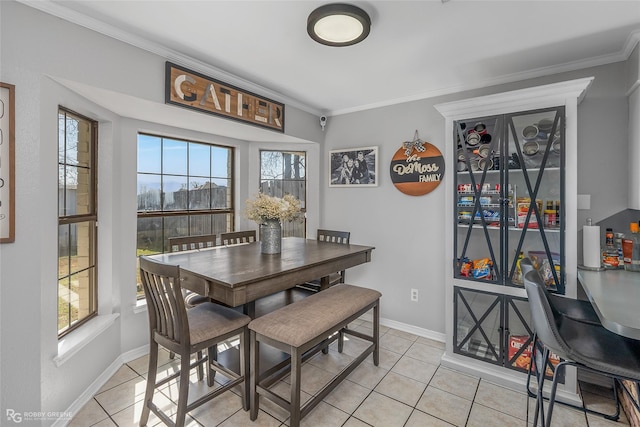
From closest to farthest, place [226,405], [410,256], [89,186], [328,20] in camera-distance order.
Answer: [328,20]
[226,405]
[89,186]
[410,256]

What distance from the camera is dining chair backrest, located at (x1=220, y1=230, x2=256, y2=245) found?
311 cm

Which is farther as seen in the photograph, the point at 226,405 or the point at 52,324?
the point at 226,405

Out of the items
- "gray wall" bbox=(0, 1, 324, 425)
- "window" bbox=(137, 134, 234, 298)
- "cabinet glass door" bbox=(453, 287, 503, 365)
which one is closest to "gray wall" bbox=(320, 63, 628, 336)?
"cabinet glass door" bbox=(453, 287, 503, 365)

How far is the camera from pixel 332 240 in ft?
11.2

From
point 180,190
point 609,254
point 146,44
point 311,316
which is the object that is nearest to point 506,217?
point 609,254

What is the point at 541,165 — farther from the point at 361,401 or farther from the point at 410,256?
the point at 361,401

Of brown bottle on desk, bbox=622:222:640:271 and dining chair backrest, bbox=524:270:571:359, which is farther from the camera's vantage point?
brown bottle on desk, bbox=622:222:640:271

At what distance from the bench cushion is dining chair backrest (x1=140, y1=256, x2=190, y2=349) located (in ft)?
1.38

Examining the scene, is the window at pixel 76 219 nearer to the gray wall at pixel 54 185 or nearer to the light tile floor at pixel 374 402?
the gray wall at pixel 54 185

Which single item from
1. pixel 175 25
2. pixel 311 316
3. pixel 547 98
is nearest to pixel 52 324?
pixel 311 316

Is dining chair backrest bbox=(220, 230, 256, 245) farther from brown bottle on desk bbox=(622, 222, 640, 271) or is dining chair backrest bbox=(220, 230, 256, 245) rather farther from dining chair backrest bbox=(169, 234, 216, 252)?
brown bottle on desk bbox=(622, 222, 640, 271)

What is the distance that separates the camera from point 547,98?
83.7 inches

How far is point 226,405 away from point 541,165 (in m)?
2.87

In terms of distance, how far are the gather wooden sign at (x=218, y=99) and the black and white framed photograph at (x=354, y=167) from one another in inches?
33.6
